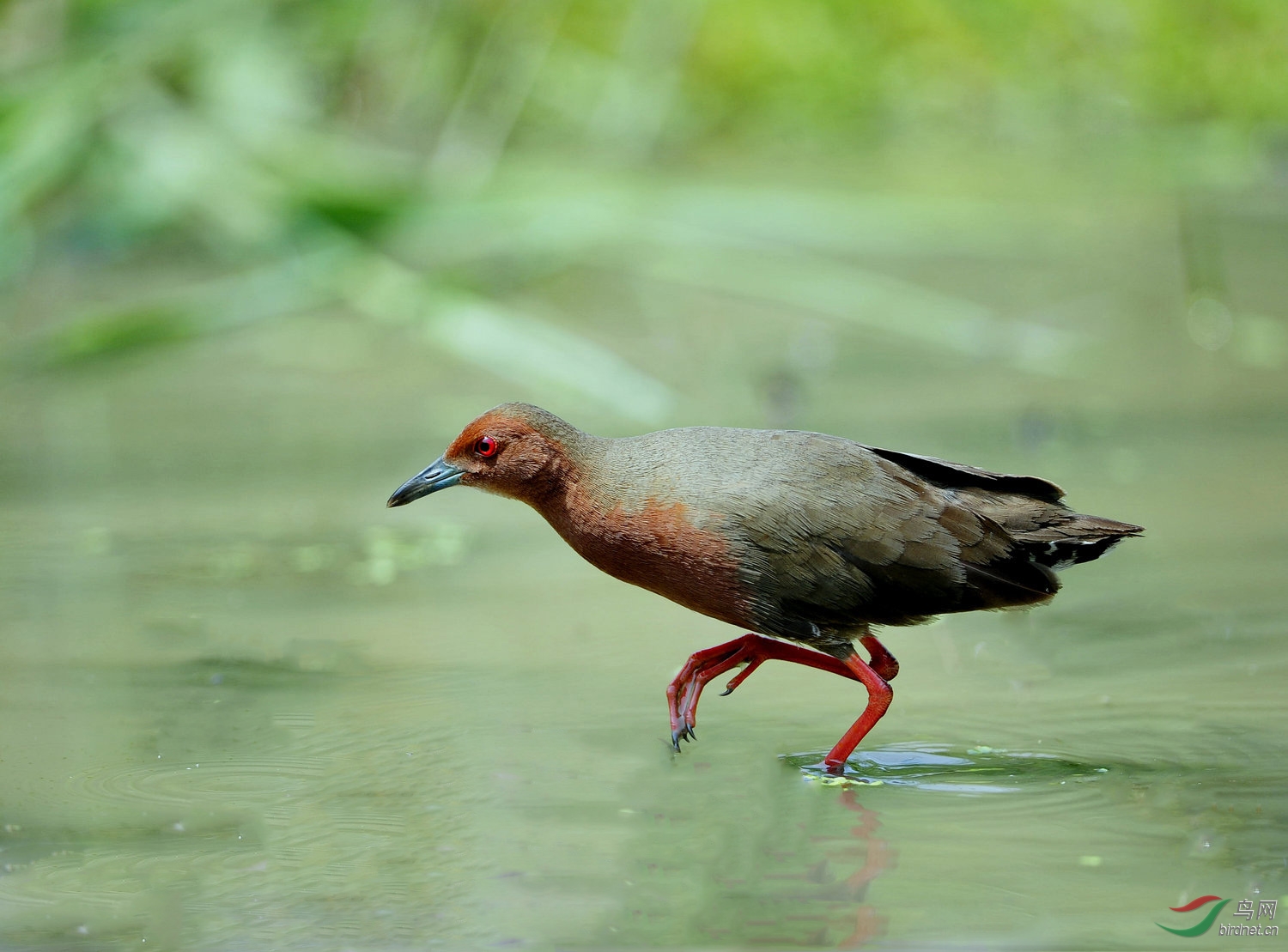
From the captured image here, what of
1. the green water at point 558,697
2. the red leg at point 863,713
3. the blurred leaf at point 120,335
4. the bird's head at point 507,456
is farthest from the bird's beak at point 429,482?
the blurred leaf at point 120,335

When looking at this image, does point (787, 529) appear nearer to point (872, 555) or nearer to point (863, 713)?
point (872, 555)

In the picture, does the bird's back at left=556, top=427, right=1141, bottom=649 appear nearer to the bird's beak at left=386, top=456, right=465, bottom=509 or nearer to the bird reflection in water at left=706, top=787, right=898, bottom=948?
the bird's beak at left=386, top=456, right=465, bottom=509

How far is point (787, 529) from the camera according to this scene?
2961 mm

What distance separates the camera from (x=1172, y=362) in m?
5.80

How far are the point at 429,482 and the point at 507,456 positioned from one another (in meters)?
0.18

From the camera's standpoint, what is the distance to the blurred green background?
8.23 ft

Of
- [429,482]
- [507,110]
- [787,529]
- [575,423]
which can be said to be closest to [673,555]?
[787,529]

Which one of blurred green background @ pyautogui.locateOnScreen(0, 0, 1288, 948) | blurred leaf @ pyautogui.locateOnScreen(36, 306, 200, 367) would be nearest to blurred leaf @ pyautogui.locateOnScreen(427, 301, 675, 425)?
blurred green background @ pyautogui.locateOnScreen(0, 0, 1288, 948)

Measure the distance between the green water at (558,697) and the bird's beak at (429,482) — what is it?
0.40 metres

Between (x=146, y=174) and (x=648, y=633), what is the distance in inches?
130

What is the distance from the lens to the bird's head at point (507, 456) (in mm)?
3125

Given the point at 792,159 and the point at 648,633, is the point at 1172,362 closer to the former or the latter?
the point at 648,633

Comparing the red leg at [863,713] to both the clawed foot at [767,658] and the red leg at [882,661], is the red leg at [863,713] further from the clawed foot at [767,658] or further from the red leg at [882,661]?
the red leg at [882,661]

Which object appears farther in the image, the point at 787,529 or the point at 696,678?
the point at 696,678
